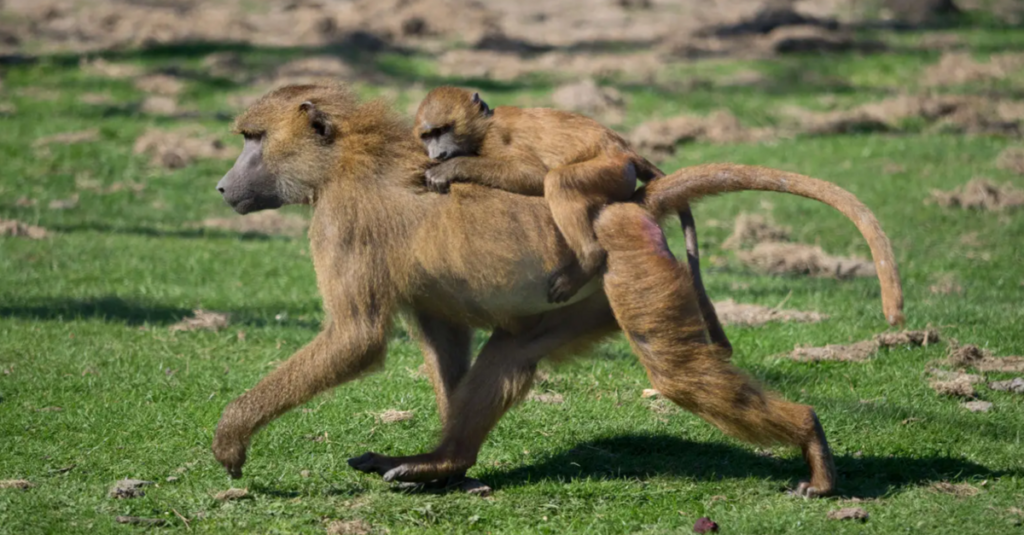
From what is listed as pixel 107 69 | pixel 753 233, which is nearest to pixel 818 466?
pixel 753 233

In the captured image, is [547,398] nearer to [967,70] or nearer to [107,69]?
[967,70]

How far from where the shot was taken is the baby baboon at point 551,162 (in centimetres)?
594

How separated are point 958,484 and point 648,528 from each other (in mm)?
1683

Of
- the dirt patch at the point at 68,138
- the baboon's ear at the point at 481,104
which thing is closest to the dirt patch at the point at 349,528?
the baboon's ear at the point at 481,104

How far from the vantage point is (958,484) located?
611 cm

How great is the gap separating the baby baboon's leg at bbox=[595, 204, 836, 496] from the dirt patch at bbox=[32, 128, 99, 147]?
11.7 m

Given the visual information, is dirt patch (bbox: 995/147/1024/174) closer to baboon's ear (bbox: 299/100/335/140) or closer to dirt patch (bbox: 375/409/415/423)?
dirt patch (bbox: 375/409/415/423)

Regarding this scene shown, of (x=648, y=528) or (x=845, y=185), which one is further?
(x=845, y=185)

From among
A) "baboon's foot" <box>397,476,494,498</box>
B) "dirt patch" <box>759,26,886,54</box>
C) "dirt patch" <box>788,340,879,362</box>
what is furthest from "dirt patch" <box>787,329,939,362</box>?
"dirt patch" <box>759,26,886,54</box>

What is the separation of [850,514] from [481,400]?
6.25ft

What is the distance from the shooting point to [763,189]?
606cm

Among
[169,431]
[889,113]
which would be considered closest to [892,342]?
[169,431]

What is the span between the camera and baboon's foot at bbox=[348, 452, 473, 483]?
6148 millimetres

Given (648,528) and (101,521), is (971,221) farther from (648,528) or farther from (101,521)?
(101,521)
